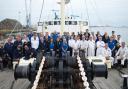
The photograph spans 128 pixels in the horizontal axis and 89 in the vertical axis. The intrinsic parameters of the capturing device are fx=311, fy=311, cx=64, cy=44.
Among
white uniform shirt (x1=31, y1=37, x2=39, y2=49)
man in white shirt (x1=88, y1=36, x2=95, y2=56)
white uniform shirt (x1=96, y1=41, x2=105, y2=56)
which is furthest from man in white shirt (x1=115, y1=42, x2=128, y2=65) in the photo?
white uniform shirt (x1=31, y1=37, x2=39, y2=49)

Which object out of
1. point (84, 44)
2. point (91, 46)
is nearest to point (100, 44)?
point (91, 46)

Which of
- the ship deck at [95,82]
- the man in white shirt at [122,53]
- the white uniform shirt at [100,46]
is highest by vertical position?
the white uniform shirt at [100,46]

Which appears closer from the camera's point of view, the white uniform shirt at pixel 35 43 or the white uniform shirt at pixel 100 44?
the white uniform shirt at pixel 100 44

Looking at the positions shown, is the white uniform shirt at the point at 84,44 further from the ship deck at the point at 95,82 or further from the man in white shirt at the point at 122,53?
the ship deck at the point at 95,82

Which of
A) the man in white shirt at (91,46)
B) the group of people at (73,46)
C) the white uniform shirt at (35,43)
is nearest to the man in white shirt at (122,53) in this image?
the group of people at (73,46)

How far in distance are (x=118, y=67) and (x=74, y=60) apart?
663 centimetres

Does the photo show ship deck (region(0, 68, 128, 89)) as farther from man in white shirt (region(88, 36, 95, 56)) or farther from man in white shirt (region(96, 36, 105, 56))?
man in white shirt (region(88, 36, 95, 56))

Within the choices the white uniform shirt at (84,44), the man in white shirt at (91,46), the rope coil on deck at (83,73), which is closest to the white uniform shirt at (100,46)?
the man in white shirt at (91,46)

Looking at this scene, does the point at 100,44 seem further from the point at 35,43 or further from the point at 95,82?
the point at 95,82

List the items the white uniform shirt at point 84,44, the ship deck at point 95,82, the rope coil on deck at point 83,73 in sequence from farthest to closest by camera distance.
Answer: the white uniform shirt at point 84,44 < the ship deck at point 95,82 < the rope coil on deck at point 83,73

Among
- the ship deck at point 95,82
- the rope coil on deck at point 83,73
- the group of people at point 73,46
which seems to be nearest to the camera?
the rope coil on deck at point 83,73

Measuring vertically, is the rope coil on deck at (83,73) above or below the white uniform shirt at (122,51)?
above

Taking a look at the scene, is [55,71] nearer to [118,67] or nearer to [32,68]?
[32,68]

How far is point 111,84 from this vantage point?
400 inches
